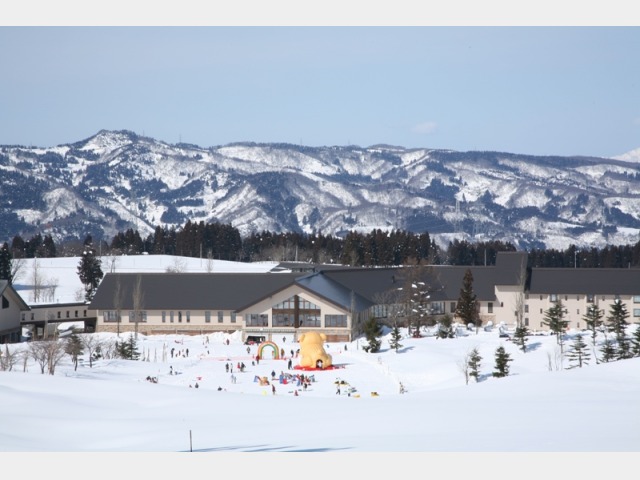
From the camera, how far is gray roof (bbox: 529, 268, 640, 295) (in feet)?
199

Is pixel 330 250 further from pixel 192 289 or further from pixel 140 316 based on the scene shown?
pixel 140 316

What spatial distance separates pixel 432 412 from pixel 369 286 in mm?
38864

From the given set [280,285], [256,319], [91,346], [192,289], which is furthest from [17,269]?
[91,346]

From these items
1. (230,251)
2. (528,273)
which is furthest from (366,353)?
(230,251)

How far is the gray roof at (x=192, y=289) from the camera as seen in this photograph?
59.0 metres

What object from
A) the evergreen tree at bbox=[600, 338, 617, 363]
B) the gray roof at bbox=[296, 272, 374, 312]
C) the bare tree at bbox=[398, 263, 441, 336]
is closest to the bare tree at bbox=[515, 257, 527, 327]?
the bare tree at bbox=[398, 263, 441, 336]

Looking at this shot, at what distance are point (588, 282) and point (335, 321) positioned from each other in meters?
18.3

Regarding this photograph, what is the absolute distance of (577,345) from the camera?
39.4m

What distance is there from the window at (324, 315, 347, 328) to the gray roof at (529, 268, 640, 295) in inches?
566

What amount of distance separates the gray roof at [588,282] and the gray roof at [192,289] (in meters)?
16.6

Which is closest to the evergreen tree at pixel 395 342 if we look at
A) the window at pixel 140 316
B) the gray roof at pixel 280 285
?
the gray roof at pixel 280 285

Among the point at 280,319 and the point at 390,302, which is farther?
the point at 390,302

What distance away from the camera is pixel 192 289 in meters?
60.8

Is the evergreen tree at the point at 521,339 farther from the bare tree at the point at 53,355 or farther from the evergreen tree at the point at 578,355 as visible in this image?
the bare tree at the point at 53,355
